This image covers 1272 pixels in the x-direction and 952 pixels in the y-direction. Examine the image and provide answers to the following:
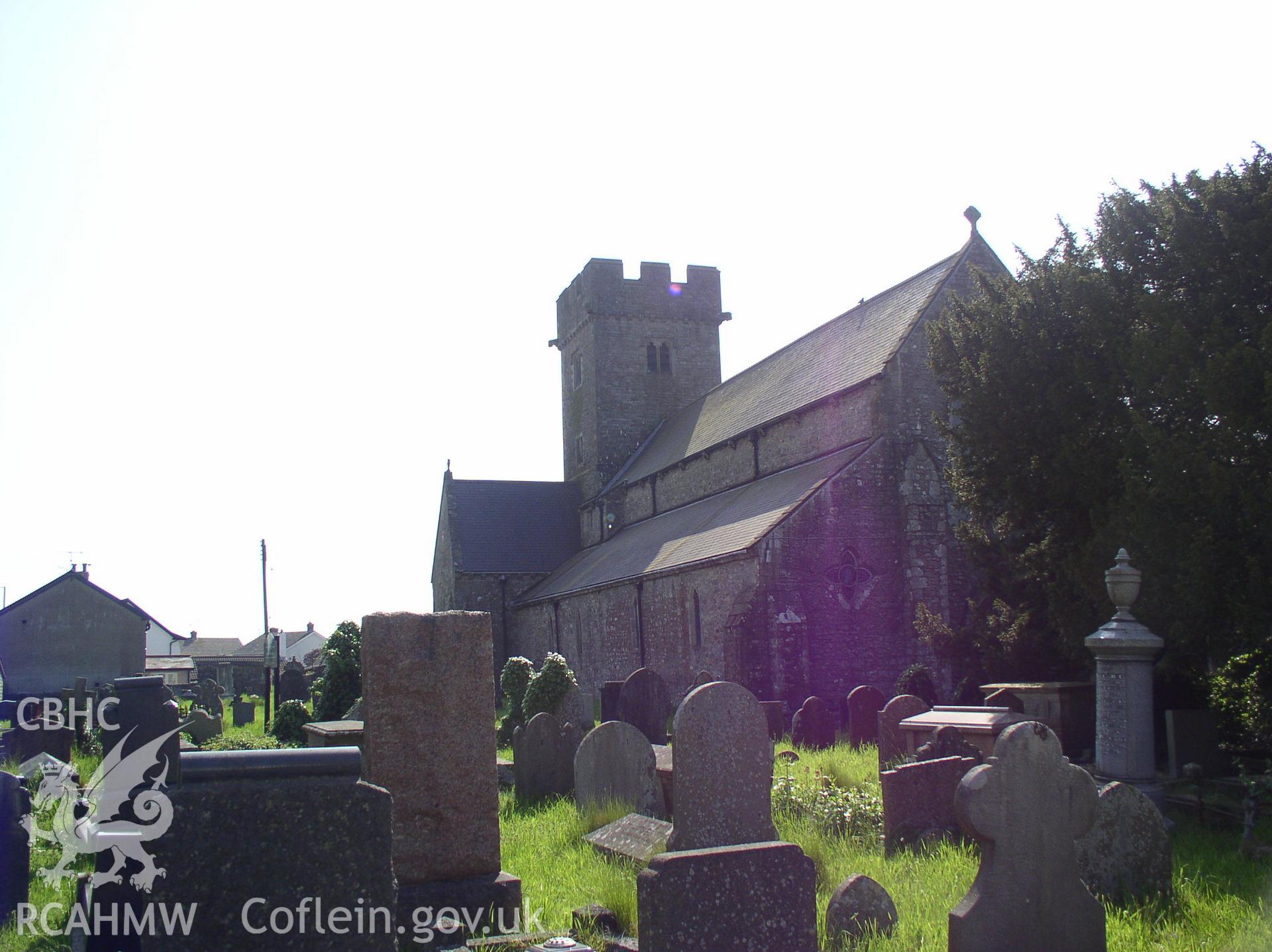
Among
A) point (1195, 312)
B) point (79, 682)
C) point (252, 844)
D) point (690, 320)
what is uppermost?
point (690, 320)

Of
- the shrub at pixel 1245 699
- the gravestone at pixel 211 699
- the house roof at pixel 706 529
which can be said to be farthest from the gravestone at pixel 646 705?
the gravestone at pixel 211 699

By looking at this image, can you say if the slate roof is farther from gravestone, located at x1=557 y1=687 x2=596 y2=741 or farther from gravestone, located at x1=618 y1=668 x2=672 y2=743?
gravestone, located at x1=557 y1=687 x2=596 y2=741

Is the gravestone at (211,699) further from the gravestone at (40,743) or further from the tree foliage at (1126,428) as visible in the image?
the tree foliage at (1126,428)

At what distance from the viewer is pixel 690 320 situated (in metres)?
35.8

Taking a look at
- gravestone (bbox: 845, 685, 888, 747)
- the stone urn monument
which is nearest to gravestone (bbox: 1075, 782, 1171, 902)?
the stone urn monument

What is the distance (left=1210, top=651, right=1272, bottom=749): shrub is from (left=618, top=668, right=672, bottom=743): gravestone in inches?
274

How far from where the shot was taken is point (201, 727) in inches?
741

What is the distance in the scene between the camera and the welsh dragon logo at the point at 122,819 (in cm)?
393

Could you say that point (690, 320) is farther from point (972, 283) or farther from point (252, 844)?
point (252, 844)

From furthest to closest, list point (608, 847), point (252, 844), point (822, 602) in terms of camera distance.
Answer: point (822, 602), point (608, 847), point (252, 844)

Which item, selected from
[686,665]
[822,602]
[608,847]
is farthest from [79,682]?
[608,847]

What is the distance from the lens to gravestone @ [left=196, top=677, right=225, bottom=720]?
2645 cm

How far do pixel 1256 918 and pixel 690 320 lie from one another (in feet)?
103

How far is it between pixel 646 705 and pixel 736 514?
314 inches
